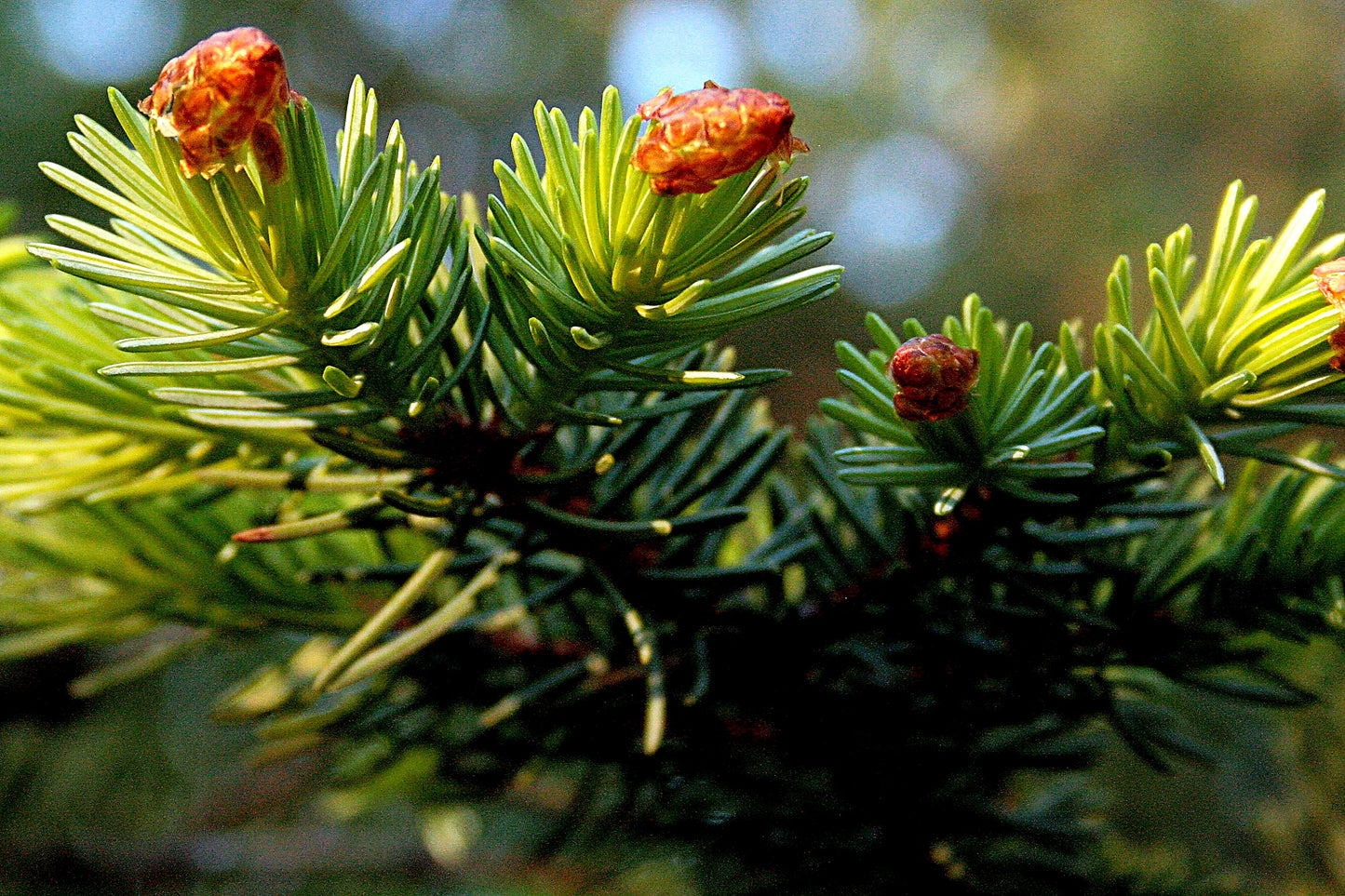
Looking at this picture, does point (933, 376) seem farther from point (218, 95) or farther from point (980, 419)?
point (218, 95)

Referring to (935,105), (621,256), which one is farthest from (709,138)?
(935,105)

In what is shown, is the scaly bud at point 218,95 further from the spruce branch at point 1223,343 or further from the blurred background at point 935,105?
the blurred background at point 935,105

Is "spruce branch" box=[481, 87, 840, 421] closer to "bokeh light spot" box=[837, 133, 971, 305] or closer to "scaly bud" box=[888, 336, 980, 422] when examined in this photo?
"scaly bud" box=[888, 336, 980, 422]

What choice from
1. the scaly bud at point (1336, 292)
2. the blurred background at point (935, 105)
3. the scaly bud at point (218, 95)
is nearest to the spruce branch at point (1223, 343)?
the scaly bud at point (1336, 292)

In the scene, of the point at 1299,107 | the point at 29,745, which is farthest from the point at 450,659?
the point at 1299,107

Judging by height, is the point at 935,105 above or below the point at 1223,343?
above
